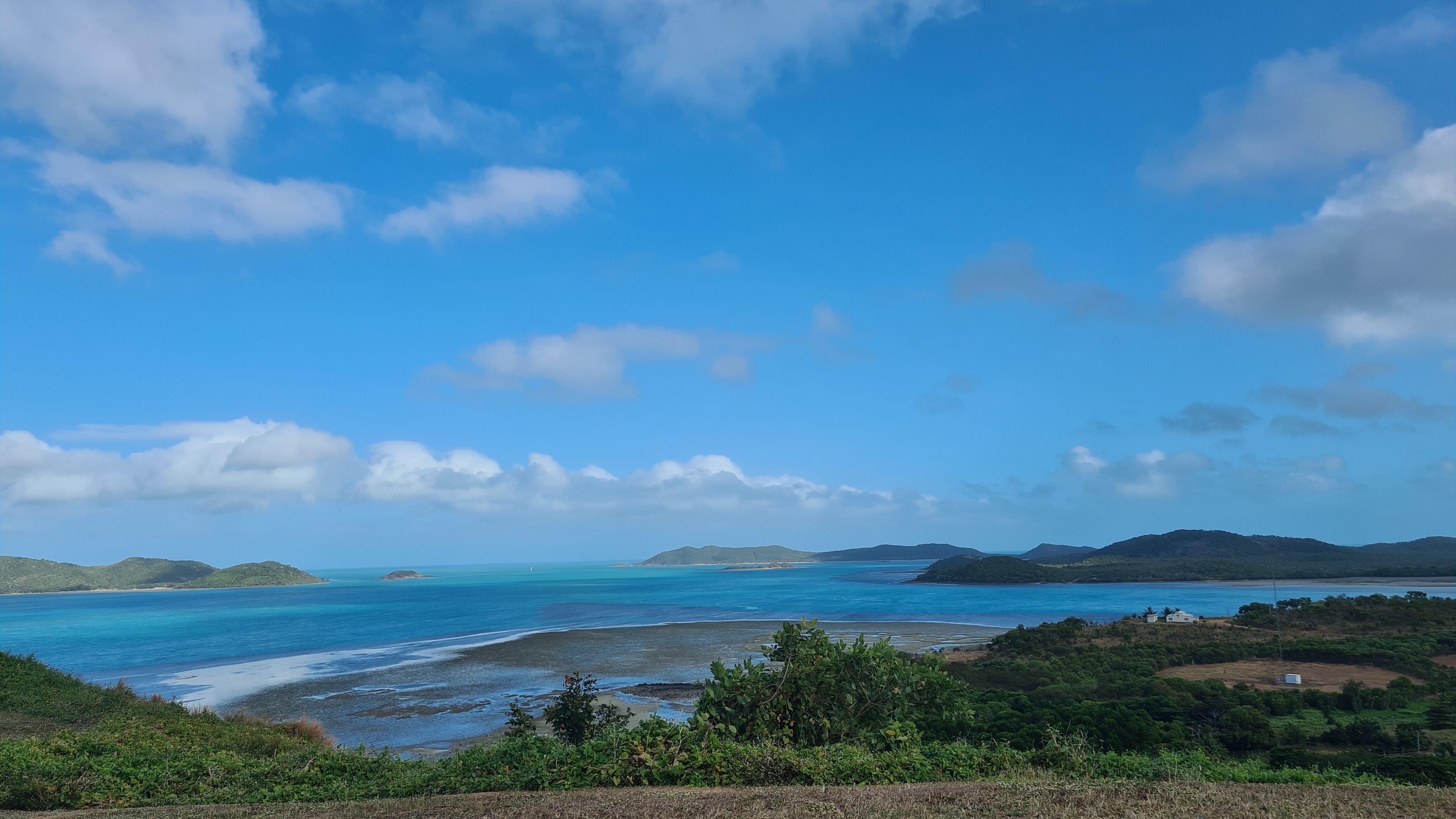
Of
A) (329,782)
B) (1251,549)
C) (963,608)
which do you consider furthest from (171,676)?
(1251,549)

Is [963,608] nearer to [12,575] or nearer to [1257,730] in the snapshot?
[1257,730]

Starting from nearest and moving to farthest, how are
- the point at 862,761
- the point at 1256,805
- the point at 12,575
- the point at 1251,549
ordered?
the point at 1256,805 < the point at 862,761 < the point at 1251,549 < the point at 12,575

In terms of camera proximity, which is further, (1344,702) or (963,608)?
(963,608)

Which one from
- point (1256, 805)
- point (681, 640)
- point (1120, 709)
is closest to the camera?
point (1256, 805)

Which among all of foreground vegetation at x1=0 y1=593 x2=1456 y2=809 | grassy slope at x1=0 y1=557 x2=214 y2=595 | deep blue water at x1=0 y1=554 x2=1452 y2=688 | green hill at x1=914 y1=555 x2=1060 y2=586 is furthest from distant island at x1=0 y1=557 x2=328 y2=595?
foreground vegetation at x1=0 y1=593 x2=1456 y2=809

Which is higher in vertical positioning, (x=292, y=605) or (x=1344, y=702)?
(x=1344, y=702)
